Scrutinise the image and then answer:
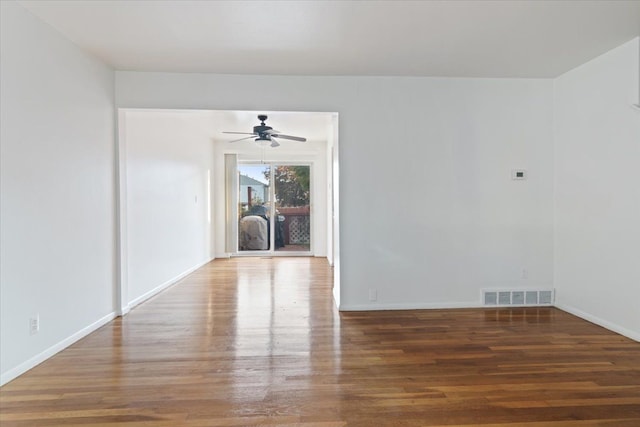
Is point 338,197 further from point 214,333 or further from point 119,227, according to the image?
point 119,227

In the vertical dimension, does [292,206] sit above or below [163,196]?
below

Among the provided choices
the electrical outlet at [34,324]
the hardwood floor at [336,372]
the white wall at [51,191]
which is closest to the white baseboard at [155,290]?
the hardwood floor at [336,372]

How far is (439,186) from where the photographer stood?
3.81 meters

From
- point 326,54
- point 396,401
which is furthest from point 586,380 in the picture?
point 326,54

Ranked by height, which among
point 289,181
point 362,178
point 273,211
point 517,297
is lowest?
point 517,297

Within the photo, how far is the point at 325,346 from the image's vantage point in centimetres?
280

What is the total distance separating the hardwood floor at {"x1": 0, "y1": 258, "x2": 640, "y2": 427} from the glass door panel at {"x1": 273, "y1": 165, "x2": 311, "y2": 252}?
13.7ft

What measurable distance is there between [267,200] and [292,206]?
1.89ft

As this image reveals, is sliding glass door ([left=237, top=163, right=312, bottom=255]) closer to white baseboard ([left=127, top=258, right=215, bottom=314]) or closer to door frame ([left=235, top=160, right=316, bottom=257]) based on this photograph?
door frame ([left=235, top=160, right=316, bottom=257])

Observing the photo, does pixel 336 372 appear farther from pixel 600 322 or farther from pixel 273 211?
pixel 273 211

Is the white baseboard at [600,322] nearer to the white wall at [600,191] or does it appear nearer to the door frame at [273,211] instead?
the white wall at [600,191]

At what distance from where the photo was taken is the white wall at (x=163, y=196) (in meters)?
3.93

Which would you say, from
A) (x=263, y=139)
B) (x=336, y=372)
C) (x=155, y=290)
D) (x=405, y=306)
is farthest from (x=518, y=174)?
(x=155, y=290)

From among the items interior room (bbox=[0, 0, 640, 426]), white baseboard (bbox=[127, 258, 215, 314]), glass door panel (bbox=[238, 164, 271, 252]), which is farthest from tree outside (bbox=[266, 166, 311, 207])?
interior room (bbox=[0, 0, 640, 426])
